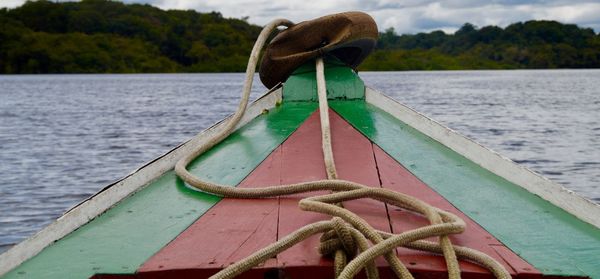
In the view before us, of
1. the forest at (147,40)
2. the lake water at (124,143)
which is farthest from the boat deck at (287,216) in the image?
the forest at (147,40)

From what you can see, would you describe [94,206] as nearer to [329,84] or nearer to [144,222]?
[144,222]

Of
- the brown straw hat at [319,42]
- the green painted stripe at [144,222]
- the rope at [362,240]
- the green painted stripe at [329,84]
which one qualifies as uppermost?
the brown straw hat at [319,42]

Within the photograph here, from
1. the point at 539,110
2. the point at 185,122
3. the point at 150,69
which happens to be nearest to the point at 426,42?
the point at 150,69

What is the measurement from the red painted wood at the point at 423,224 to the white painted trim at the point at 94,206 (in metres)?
0.85

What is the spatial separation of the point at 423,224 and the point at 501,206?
0.48 meters

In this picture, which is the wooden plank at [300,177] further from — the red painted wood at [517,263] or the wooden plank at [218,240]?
the red painted wood at [517,263]

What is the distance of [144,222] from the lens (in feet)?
7.70

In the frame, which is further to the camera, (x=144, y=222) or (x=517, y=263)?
(x=144, y=222)

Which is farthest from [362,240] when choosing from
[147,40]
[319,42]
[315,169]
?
[147,40]

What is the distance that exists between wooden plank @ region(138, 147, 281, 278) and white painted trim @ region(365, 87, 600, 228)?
993mm

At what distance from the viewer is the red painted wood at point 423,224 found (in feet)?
6.12

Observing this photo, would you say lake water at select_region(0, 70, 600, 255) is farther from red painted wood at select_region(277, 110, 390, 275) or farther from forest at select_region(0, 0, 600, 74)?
forest at select_region(0, 0, 600, 74)

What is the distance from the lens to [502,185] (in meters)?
2.81

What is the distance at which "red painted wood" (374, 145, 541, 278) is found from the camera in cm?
187
